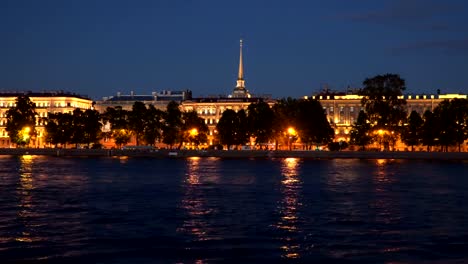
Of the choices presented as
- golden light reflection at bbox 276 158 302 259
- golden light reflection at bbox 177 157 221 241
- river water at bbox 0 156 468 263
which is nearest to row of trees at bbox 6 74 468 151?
golden light reflection at bbox 276 158 302 259

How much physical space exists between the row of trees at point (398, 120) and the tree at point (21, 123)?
2603 inches

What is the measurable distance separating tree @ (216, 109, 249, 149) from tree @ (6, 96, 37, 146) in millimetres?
39038

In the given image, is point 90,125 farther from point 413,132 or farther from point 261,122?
point 413,132

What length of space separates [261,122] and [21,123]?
4833cm

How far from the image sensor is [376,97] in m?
131

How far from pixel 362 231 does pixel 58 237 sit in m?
12.6

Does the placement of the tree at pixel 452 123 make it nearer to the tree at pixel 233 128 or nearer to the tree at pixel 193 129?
the tree at pixel 233 128

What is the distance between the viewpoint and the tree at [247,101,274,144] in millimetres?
151500

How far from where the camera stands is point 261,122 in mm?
151500

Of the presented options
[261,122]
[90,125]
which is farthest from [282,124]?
[90,125]

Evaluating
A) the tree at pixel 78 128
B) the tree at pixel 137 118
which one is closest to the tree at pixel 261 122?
the tree at pixel 137 118

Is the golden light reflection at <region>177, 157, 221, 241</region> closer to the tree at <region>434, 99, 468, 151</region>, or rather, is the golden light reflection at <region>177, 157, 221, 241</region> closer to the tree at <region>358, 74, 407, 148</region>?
the tree at <region>358, 74, 407, 148</region>

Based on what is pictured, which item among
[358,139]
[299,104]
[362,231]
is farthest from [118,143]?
[362,231]

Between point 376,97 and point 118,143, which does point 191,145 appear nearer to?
point 118,143
